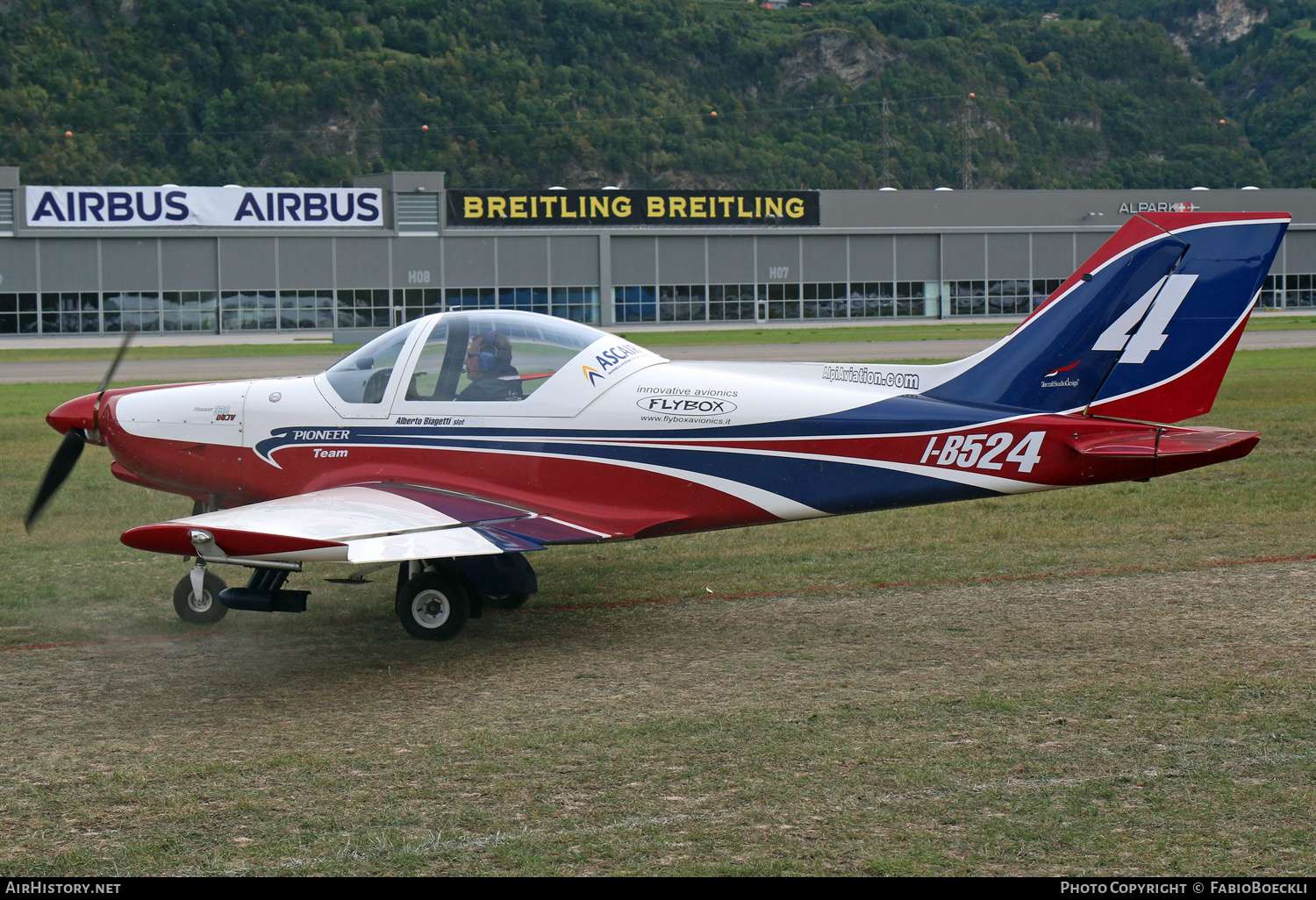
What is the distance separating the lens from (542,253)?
5944 cm

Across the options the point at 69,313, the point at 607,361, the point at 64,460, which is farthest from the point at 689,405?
the point at 69,313

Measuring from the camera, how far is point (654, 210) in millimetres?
60844

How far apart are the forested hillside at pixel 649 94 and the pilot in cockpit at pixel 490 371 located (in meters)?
100

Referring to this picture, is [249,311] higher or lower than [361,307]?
lower

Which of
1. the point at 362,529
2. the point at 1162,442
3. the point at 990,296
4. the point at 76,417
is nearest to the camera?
the point at 362,529

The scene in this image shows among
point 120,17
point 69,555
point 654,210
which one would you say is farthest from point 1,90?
point 69,555

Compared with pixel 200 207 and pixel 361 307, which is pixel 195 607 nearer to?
pixel 200 207

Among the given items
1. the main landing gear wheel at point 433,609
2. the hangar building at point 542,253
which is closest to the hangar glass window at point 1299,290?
the hangar building at point 542,253

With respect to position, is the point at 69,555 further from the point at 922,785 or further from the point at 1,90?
the point at 1,90

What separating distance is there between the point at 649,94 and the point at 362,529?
398 ft

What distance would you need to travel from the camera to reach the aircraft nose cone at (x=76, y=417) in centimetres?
962

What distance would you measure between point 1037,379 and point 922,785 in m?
3.85

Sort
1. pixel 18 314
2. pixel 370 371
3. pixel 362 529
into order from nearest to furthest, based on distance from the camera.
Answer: pixel 362 529, pixel 370 371, pixel 18 314

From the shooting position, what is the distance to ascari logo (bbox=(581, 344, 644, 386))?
353 inches
